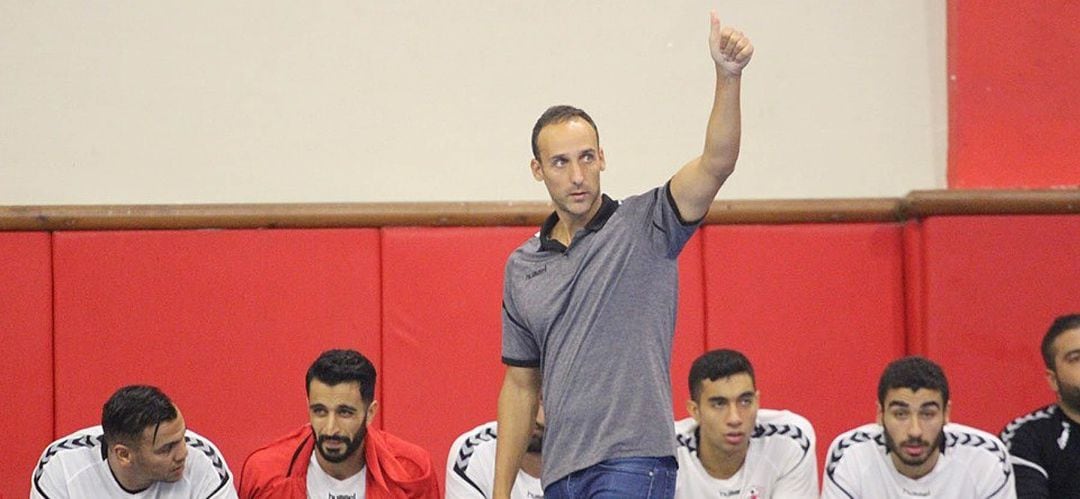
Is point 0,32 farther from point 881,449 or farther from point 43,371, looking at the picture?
point 881,449

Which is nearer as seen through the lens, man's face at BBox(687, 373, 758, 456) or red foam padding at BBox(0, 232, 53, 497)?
man's face at BBox(687, 373, 758, 456)

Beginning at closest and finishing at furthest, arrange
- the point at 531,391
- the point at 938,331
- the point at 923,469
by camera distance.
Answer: the point at 531,391, the point at 923,469, the point at 938,331

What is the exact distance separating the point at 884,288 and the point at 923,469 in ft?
2.55

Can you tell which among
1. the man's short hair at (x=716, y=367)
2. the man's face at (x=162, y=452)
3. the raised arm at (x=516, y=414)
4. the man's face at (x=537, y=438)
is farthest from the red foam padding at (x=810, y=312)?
the raised arm at (x=516, y=414)

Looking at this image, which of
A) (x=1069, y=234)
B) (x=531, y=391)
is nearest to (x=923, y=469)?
(x=1069, y=234)

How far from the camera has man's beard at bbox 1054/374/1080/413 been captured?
3829mm

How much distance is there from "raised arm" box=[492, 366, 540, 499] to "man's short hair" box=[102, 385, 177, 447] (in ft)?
4.17

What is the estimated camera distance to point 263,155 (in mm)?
4602

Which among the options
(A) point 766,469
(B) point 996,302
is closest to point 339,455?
(A) point 766,469

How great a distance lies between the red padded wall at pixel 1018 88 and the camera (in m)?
4.56

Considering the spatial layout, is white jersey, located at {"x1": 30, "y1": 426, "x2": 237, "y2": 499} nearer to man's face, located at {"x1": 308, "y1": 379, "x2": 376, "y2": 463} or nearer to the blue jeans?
man's face, located at {"x1": 308, "y1": 379, "x2": 376, "y2": 463}

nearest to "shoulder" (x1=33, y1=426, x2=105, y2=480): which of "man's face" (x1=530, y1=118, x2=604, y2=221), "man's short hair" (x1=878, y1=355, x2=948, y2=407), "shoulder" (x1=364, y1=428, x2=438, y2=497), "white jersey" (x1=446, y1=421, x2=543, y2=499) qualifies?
"shoulder" (x1=364, y1=428, x2=438, y2=497)

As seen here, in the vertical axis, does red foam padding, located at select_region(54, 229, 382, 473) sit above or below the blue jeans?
above

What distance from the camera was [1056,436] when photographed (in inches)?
151
